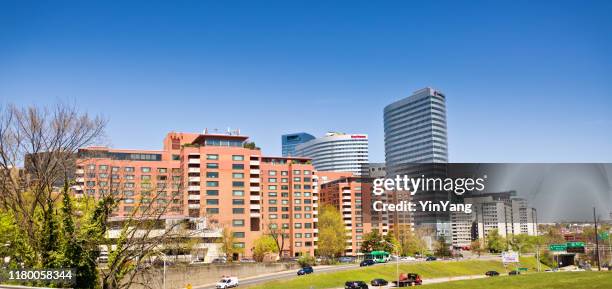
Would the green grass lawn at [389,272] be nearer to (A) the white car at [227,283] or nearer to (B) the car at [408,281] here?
(A) the white car at [227,283]

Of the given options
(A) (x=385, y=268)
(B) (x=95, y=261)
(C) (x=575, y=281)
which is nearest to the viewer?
(B) (x=95, y=261)

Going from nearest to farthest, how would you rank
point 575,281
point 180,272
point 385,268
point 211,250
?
point 575,281
point 180,272
point 385,268
point 211,250

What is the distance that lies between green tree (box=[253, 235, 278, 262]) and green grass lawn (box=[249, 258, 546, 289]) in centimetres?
3336

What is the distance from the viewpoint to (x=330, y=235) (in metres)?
159

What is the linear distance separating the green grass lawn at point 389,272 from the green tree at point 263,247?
33.4 metres

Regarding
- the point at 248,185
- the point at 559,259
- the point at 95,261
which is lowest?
the point at 559,259

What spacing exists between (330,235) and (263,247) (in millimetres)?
27196

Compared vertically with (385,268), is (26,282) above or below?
above

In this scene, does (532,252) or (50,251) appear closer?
(50,251)

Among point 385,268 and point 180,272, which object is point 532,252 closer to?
point 385,268

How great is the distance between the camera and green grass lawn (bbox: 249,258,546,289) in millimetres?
88312

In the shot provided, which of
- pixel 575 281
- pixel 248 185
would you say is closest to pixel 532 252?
pixel 248 185

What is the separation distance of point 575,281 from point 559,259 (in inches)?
3070

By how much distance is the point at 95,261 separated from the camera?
38375 millimetres
